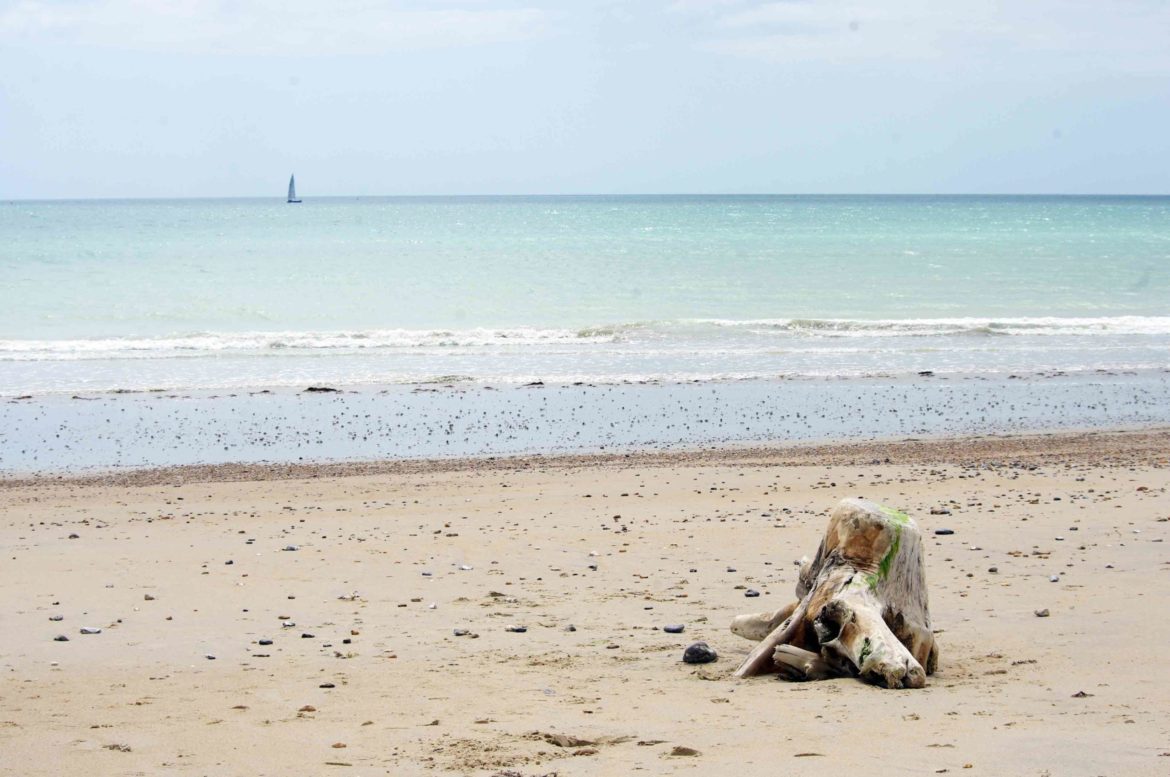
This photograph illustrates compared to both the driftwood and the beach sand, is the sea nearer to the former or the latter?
the beach sand

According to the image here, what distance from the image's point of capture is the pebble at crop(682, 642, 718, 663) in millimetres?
6516

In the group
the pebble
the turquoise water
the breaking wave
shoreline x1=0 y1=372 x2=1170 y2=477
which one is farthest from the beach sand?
the breaking wave

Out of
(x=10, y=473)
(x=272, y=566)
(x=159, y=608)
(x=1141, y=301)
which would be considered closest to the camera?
(x=159, y=608)

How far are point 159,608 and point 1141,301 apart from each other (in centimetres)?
3540

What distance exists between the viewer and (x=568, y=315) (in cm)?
3416

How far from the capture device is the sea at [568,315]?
22641mm

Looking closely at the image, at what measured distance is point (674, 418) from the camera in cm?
1741

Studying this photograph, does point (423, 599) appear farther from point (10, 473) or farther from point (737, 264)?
point (737, 264)

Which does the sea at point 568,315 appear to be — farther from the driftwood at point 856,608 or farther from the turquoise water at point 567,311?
the driftwood at point 856,608

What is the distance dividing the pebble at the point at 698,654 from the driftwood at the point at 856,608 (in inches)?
8.3

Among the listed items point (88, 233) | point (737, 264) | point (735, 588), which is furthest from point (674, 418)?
point (88, 233)

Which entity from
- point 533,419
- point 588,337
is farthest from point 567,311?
point 533,419

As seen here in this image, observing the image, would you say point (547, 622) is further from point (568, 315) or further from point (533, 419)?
point (568, 315)

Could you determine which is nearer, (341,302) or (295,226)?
(341,302)
